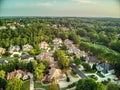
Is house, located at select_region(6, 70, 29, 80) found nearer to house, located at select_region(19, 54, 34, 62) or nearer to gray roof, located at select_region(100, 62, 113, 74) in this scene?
house, located at select_region(19, 54, 34, 62)

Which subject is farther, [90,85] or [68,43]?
[68,43]

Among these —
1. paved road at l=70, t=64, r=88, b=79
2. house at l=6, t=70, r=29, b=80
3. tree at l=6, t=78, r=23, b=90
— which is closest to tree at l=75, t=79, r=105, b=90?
paved road at l=70, t=64, r=88, b=79

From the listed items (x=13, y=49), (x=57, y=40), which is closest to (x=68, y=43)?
(x=57, y=40)

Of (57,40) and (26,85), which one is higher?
(57,40)

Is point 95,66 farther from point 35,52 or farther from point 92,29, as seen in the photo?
point 92,29

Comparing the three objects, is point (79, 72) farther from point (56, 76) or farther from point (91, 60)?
point (91, 60)

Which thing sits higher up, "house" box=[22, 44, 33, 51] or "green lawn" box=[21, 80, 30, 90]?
"house" box=[22, 44, 33, 51]

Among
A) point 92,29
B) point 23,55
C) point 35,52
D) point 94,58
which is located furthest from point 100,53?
point 92,29

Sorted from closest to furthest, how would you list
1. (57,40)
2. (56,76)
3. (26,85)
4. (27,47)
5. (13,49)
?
(26,85) < (56,76) < (13,49) < (27,47) < (57,40)

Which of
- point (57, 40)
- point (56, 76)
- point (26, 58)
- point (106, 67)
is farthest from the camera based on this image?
point (57, 40)

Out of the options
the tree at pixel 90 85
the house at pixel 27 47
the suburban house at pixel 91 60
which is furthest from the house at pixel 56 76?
the house at pixel 27 47
